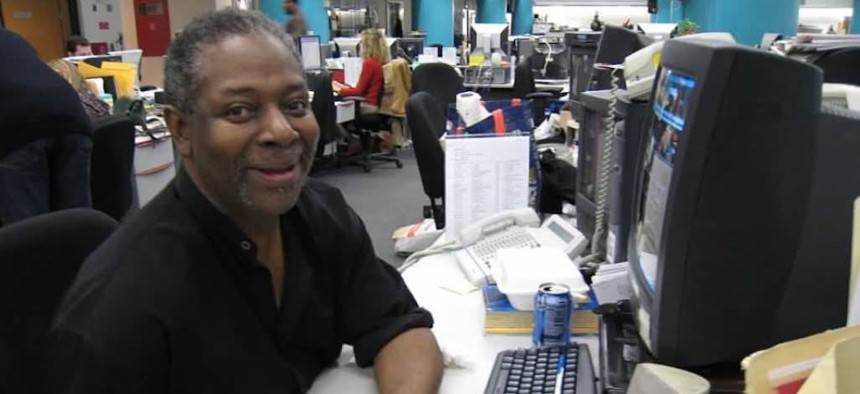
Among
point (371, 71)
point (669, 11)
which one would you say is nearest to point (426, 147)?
point (371, 71)

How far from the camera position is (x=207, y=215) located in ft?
3.48

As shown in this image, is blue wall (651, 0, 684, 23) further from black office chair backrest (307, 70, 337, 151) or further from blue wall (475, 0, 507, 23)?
black office chair backrest (307, 70, 337, 151)

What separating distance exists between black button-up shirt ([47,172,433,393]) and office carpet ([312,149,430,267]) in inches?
98.4

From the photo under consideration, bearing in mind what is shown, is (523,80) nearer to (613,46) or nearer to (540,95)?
(540,95)

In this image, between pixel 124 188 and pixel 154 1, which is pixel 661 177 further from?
pixel 154 1

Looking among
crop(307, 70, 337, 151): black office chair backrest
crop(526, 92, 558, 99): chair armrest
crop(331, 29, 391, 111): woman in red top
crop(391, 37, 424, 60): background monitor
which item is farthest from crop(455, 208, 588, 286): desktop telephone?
crop(391, 37, 424, 60): background monitor

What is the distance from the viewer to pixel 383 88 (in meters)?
6.16

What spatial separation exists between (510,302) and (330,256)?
0.38m

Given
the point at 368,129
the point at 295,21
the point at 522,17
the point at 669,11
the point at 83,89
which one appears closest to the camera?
the point at 83,89

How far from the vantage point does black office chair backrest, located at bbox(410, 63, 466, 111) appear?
5.40 m

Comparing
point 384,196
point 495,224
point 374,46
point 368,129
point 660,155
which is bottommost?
point 384,196

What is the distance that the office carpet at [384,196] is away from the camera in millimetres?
4363

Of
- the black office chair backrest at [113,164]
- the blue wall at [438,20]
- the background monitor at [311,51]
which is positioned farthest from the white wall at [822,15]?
the black office chair backrest at [113,164]

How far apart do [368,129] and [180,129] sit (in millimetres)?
5302
